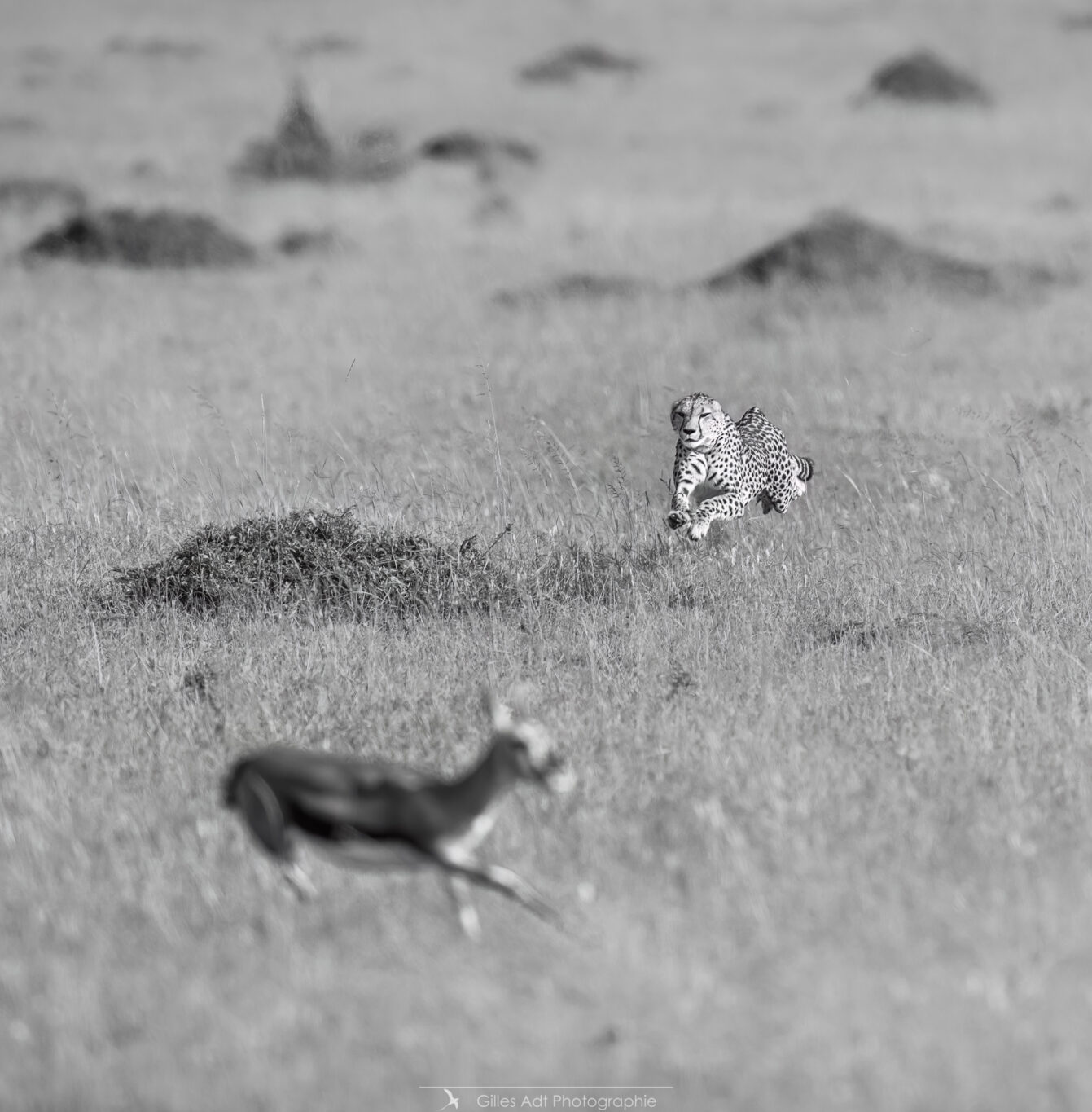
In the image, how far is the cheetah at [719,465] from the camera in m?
7.86

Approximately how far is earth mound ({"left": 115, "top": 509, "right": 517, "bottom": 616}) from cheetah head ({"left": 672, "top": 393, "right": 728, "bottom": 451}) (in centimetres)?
112

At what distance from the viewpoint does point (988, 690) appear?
647cm

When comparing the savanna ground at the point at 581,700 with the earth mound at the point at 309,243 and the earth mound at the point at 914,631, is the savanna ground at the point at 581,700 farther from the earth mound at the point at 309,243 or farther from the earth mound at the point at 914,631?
the earth mound at the point at 309,243

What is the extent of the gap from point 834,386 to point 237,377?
5.15 m

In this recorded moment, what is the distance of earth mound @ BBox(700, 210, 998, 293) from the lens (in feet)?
58.5

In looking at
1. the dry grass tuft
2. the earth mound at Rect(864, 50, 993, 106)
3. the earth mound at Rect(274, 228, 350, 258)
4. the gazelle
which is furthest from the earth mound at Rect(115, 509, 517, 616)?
the dry grass tuft

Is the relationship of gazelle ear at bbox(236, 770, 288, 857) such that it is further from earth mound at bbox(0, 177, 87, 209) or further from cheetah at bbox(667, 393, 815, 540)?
earth mound at bbox(0, 177, 87, 209)

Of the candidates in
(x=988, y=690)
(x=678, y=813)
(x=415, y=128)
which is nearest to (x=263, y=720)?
(x=678, y=813)

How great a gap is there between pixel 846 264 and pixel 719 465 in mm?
10689

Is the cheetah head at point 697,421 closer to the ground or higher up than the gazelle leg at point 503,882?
closer to the ground

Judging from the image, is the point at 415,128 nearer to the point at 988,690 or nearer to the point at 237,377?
the point at 237,377

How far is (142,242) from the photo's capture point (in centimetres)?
2003

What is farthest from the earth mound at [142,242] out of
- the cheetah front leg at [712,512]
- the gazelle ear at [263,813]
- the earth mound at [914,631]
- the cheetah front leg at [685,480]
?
the gazelle ear at [263,813]

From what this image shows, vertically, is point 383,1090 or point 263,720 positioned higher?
point 383,1090
